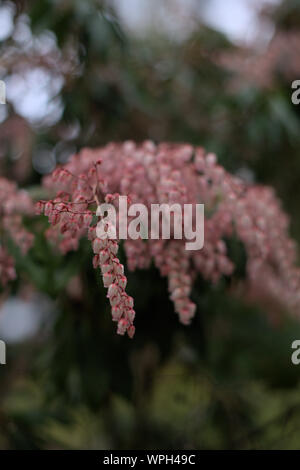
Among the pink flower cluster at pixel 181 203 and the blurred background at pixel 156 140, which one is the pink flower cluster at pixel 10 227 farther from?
the blurred background at pixel 156 140

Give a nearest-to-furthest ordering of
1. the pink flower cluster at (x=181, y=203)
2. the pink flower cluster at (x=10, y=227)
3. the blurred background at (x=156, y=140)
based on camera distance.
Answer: the pink flower cluster at (x=181, y=203) → the pink flower cluster at (x=10, y=227) → the blurred background at (x=156, y=140)

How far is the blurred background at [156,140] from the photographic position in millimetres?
1378

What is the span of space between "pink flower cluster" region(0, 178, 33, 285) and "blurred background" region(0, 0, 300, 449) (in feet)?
0.74

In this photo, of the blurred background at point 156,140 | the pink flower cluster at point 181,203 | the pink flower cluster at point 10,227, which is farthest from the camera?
the blurred background at point 156,140

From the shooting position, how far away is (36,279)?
102 cm

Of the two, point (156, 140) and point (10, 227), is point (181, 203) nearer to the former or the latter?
point (10, 227)

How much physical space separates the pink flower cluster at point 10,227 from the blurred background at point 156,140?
0.74ft

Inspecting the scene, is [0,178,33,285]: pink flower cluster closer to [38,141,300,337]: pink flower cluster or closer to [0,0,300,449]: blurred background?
[38,141,300,337]: pink flower cluster

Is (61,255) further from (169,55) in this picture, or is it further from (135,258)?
(169,55)

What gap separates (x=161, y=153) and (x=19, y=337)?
1693mm

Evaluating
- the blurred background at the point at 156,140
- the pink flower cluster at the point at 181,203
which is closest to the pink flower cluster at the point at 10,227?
the pink flower cluster at the point at 181,203

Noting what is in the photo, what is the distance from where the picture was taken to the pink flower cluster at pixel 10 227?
0.99 m

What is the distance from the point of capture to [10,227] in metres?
0.99

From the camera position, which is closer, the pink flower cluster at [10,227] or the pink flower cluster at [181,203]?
the pink flower cluster at [181,203]
